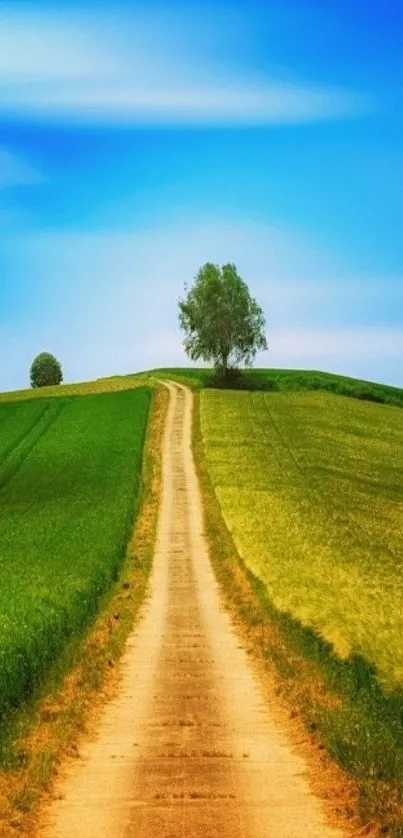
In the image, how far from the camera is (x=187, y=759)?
14.6 metres

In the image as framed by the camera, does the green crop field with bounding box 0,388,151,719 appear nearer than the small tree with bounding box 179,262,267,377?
Yes

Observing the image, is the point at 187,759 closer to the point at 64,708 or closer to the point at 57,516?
the point at 64,708

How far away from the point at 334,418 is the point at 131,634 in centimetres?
6685

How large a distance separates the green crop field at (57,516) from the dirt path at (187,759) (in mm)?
2032

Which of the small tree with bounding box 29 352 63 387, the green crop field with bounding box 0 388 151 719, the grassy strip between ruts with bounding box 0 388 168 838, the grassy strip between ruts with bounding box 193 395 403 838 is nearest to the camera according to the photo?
the grassy strip between ruts with bounding box 193 395 403 838

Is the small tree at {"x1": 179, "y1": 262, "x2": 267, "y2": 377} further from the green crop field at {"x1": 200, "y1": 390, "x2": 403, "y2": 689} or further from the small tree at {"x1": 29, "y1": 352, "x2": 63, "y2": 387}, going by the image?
the small tree at {"x1": 29, "y1": 352, "x2": 63, "y2": 387}

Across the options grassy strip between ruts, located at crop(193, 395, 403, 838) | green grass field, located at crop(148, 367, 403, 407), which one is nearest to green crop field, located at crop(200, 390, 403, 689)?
grassy strip between ruts, located at crop(193, 395, 403, 838)

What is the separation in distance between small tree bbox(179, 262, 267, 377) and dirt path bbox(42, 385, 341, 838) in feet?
304

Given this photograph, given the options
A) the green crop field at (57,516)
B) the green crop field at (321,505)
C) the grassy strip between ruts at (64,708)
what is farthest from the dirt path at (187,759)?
the green crop field at (321,505)

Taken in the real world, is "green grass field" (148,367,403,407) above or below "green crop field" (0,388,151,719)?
above

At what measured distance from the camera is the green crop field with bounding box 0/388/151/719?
2205 cm

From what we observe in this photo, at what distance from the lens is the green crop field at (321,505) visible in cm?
2405

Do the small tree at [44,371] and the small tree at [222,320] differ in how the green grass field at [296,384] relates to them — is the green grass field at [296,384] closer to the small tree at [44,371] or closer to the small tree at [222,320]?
the small tree at [222,320]

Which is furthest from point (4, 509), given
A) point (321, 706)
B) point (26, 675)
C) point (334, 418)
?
point (334, 418)
